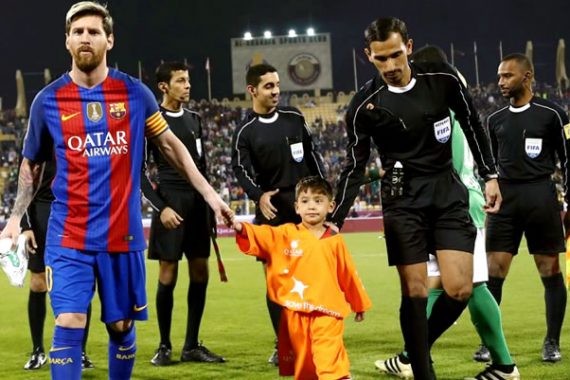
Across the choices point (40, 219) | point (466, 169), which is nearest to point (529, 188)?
point (466, 169)

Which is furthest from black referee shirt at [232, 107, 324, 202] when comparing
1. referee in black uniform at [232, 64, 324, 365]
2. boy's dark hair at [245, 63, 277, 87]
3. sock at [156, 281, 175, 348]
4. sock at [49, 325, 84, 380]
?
sock at [49, 325, 84, 380]

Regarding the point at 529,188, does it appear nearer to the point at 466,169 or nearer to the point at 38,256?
the point at 466,169

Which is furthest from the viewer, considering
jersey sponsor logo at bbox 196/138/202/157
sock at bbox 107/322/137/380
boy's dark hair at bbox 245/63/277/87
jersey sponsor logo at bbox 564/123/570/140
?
jersey sponsor logo at bbox 196/138/202/157

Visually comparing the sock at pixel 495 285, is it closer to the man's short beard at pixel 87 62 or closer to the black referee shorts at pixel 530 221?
the black referee shorts at pixel 530 221

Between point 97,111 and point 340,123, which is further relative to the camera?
point 340,123

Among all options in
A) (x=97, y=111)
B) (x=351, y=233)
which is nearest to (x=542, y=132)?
(x=97, y=111)

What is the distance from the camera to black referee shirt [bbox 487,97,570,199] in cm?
706

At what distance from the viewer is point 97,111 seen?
476 cm

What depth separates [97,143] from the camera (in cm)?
475

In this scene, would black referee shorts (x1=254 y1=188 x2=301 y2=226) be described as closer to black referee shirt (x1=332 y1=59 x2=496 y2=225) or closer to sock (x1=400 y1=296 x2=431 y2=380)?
black referee shirt (x1=332 y1=59 x2=496 y2=225)

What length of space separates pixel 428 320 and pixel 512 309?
4591mm

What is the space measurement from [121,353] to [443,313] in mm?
2003

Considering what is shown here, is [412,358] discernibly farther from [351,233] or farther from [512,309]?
[351,233]

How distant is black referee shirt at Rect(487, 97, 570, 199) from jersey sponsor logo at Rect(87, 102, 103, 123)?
3.67 meters
